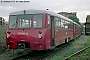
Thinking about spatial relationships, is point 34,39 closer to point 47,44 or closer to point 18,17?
point 47,44

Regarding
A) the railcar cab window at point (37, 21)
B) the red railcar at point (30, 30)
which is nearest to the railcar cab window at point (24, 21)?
the red railcar at point (30, 30)

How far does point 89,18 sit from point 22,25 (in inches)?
1463

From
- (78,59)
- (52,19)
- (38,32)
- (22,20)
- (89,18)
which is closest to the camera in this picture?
(78,59)

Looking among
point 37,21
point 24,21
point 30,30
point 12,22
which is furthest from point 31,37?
point 12,22

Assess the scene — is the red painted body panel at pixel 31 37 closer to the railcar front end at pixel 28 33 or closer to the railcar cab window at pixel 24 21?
the railcar front end at pixel 28 33

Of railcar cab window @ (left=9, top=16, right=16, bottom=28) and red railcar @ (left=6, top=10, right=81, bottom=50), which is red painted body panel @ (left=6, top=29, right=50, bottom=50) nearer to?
red railcar @ (left=6, top=10, right=81, bottom=50)

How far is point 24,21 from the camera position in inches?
451

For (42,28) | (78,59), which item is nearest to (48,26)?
(42,28)

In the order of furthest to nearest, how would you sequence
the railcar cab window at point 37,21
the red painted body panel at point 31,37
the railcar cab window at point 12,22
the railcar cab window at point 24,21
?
the railcar cab window at point 12,22, the railcar cab window at point 24,21, the railcar cab window at point 37,21, the red painted body panel at point 31,37

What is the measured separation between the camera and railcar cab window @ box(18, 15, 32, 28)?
11344 millimetres

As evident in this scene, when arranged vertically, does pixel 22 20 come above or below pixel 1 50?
above

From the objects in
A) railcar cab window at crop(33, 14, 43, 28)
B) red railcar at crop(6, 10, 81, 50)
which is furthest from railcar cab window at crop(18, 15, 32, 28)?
railcar cab window at crop(33, 14, 43, 28)

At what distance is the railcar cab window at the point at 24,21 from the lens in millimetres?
11344

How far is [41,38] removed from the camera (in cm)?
1067
